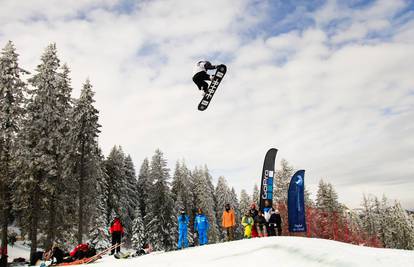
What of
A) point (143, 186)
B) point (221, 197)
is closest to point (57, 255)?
point (143, 186)

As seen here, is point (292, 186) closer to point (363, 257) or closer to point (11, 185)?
point (363, 257)

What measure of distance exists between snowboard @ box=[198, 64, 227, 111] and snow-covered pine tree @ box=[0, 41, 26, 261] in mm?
16183

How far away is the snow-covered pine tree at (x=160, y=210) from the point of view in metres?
43.6

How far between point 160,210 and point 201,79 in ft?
110

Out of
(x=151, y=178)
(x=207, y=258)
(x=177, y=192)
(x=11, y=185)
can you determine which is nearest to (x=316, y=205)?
(x=177, y=192)

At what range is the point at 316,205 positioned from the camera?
57844 mm

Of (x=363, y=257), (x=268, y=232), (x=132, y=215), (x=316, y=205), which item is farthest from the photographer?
(x=316, y=205)

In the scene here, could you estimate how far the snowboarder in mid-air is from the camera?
500 inches

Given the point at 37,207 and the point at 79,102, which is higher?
the point at 79,102

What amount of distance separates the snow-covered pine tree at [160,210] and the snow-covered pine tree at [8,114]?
69.9 feet

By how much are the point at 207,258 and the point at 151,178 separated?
3767 cm

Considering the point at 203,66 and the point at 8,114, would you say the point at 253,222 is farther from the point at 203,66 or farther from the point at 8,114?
the point at 8,114

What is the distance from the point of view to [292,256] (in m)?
7.64

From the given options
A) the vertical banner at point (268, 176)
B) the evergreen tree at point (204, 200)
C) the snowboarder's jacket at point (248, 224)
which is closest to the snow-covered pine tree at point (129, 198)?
the evergreen tree at point (204, 200)
